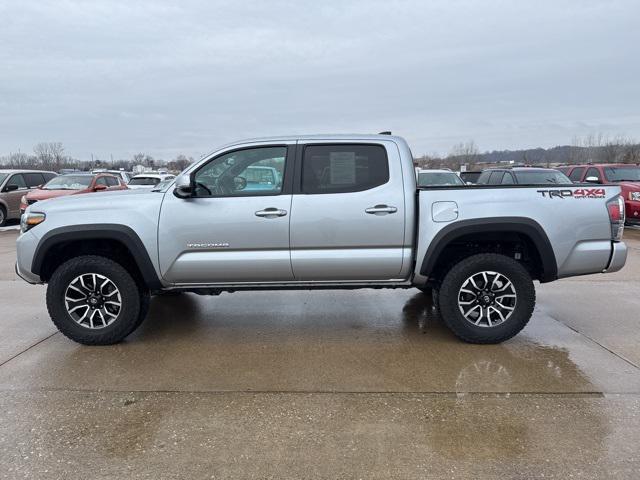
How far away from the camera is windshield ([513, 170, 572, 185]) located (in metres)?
11.6

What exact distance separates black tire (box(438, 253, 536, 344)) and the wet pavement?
0.48ft

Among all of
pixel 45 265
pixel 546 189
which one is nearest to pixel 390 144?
pixel 546 189

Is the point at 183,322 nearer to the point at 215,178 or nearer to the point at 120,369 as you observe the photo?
the point at 120,369

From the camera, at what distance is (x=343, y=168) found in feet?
14.8

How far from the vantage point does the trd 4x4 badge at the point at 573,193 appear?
4.32 meters

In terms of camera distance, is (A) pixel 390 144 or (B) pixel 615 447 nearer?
(B) pixel 615 447

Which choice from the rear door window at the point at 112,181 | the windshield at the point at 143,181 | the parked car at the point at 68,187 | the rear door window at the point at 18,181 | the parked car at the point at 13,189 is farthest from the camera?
the windshield at the point at 143,181

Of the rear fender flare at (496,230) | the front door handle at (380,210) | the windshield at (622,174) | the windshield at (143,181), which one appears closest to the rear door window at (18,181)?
the windshield at (143,181)

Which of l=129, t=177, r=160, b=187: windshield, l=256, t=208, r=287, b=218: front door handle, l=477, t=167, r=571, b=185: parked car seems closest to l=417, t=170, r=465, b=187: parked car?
l=477, t=167, r=571, b=185: parked car

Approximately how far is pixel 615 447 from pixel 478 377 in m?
1.09

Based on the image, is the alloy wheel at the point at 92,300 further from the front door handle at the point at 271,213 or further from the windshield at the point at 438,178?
the windshield at the point at 438,178

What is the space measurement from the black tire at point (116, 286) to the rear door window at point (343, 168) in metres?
1.87

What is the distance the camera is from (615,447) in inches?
112

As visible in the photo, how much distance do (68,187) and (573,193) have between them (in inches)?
575
